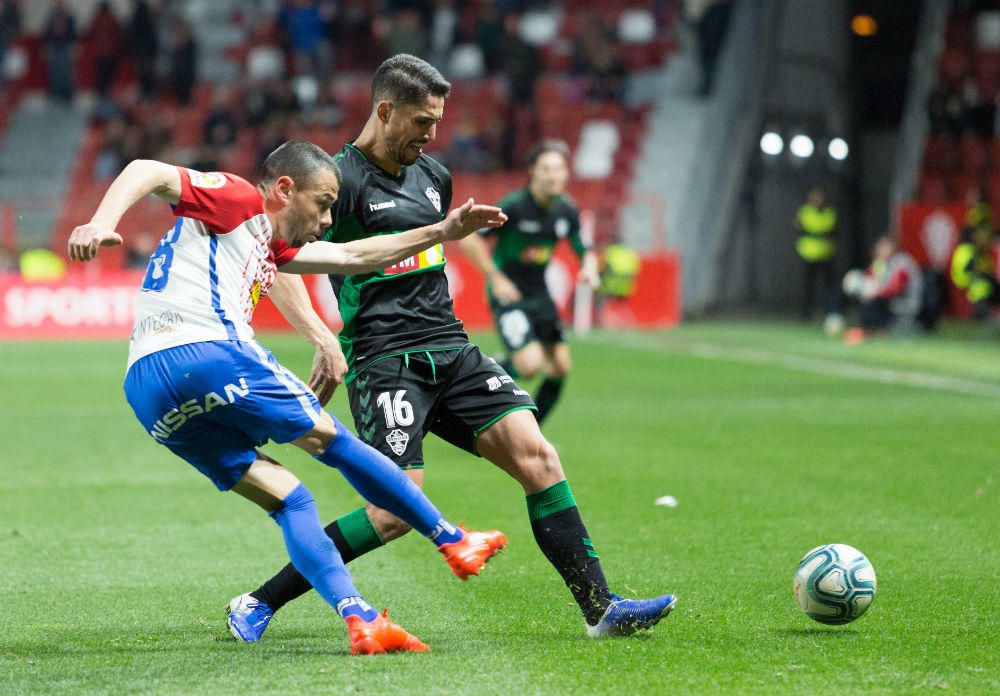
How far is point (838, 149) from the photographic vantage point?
32844mm

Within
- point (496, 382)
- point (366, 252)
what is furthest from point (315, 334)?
point (496, 382)

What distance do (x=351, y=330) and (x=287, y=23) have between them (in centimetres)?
2722

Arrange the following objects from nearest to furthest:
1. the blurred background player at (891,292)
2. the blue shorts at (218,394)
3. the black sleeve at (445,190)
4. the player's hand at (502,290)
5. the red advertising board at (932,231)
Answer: the blue shorts at (218,394) → the black sleeve at (445,190) → the player's hand at (502,290) → the blurred background player at (891,292) → the red advertising board at (932,231)

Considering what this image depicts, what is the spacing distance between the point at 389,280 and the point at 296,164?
32.7 inches

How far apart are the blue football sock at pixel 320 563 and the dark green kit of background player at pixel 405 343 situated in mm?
555

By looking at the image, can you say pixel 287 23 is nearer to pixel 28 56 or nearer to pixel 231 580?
pixel 28 56

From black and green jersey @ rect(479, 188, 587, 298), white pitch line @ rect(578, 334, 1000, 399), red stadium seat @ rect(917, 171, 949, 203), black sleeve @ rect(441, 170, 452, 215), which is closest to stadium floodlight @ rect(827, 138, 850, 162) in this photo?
red stadium seat @ rect(917, 171, 949, 203)

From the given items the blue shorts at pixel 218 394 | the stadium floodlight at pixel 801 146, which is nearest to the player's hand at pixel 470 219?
the blue shorts at pixel 218 394

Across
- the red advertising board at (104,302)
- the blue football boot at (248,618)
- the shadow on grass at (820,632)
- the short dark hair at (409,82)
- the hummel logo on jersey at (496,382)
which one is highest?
the short dark hair at (409,82)

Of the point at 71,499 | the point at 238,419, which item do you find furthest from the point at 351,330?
the point at 71,499

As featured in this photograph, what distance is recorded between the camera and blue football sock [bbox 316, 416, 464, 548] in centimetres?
489

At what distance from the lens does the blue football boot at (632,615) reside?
5152mm

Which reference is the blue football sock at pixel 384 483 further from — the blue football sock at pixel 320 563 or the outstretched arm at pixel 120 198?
the outstretched arm at pixel 120 198

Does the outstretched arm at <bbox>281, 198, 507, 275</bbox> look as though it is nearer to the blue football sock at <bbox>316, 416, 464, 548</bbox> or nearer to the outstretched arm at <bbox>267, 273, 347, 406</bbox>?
the outstretched arm at <bbox>267, 273, 347, 406</bbox>
